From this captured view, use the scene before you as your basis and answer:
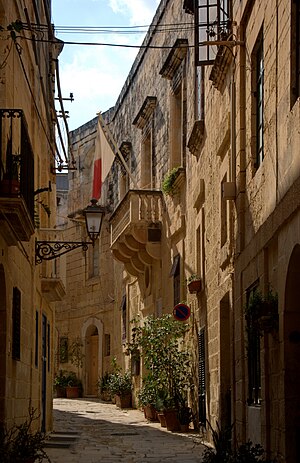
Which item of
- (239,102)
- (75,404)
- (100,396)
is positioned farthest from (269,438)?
(100,396)

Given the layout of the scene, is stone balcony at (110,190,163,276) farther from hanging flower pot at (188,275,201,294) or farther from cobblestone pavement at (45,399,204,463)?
hanging flower pot at (188,275,201,294)

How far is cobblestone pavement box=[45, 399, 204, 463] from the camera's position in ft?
41.5

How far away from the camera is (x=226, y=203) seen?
13.3 meters

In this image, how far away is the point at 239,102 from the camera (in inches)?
461

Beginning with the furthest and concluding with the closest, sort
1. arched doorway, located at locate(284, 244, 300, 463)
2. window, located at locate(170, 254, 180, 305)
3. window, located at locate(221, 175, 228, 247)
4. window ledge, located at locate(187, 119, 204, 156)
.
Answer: window, located at locate(170, 254, 180, 305), window ledge, located at locate(187, 119, 204, 156), window, located at locate(221, 175, 228, 247), arched doorway, located at locate(284, 244, 300, 463)

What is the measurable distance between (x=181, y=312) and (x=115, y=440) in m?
2.54

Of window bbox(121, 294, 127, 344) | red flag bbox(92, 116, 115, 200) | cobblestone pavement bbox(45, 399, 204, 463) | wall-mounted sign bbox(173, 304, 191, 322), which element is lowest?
cobblestone pavement bbox(45, 399, 204, 463)

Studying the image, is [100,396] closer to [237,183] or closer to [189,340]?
[189,340]

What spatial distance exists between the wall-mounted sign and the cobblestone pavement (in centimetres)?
205

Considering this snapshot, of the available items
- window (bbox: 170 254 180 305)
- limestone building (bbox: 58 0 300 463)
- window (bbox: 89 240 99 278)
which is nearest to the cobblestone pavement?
limestone building (bbox: 58 0 300 463)

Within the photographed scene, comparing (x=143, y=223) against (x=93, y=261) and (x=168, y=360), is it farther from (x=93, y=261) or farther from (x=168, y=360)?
(x=93, y=261)

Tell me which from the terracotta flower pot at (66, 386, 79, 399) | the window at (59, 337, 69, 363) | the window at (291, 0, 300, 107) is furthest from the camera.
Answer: the window at (59, 337, 69, 363)

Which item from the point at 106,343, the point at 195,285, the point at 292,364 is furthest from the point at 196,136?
the point at 106,343

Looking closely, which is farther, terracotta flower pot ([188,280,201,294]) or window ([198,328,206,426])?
terracotta flower pot ([188,280,201,294])
